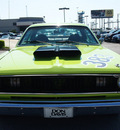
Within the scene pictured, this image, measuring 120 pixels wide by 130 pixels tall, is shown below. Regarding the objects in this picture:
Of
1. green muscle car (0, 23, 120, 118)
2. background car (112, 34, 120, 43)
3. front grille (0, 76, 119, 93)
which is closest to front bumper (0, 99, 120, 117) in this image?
green muscle car (0, 23, 120, 118)

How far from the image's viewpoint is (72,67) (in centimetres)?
285

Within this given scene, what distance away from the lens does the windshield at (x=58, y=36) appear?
4438 millimetres

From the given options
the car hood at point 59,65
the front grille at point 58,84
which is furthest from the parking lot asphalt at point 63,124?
the car hood at point 59,65

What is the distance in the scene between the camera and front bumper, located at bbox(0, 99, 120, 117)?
2.76 meters

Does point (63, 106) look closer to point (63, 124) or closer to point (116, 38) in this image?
point (63, 124)

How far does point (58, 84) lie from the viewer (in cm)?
288

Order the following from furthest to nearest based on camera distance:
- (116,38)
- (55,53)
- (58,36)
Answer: (116,38), (58,36), (55,53)

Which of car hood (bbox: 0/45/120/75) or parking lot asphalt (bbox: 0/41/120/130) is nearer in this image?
car hood (bbox: 0/45/120/75)

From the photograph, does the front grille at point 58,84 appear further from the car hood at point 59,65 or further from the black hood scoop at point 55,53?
the black hood scoop at point 55,53

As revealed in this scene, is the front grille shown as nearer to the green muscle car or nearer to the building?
the green muscle car

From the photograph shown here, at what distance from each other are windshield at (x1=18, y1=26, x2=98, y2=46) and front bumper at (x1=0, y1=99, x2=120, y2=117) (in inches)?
68.7

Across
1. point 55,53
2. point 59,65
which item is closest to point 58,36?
point 55,53

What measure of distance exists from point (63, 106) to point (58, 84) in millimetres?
289

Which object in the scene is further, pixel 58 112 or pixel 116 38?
pixel 116 38
